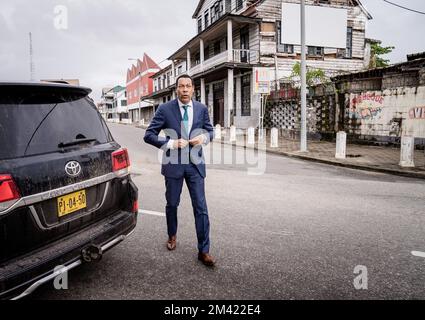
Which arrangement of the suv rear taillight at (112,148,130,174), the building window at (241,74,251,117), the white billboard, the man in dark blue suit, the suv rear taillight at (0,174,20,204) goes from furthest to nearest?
the building window at (241,74,251,117), the white billboard, the man in dark blue suit, the suv rear taillight at (112,148,130,174), the suv rear taillight at (0,174,20,204)

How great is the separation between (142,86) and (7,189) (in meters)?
59.4

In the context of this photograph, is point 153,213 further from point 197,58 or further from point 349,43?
point 197,58

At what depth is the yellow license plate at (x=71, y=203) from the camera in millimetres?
2430

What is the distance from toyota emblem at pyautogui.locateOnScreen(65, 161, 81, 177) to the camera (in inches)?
97.3

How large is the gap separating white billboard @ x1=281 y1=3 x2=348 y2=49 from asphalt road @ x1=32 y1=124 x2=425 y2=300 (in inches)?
499

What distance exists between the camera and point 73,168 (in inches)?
99.1

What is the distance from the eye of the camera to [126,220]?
300cm

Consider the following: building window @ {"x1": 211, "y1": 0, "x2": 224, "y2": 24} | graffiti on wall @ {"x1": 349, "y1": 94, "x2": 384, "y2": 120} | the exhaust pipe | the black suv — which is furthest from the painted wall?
building window @ {"x1": 211, "y1": 0, "x2": 224, "y2": 24}

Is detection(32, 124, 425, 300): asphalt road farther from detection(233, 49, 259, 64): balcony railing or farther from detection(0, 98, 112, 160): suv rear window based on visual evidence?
detection(233, 49, 259, 64): balcony railing

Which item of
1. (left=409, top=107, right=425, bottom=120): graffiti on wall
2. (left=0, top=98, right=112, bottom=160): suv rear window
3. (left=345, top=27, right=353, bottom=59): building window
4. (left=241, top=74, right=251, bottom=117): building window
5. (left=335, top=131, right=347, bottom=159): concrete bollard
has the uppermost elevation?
(left=345, top=27, right=353, bottom=59): building window

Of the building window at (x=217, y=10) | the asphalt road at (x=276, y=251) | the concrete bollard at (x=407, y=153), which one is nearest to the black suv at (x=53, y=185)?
the asphalt road at (x=276, y=251)

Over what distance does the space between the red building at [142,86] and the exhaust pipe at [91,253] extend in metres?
47.8

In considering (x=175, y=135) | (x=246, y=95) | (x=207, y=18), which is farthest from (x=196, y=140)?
(x=207, y=18)

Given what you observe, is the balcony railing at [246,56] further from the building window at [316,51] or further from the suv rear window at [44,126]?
the suv rear window at [44,126]
